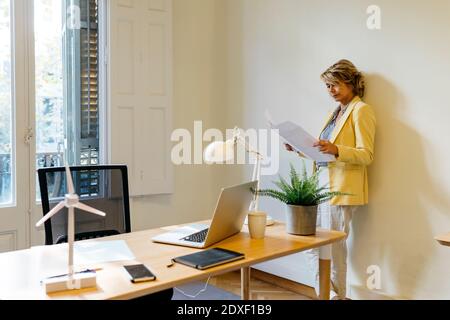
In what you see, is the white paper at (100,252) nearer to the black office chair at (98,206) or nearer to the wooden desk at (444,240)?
the black office chair at (98,206)

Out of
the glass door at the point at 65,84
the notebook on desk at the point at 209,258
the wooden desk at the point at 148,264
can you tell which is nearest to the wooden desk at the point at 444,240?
the wooden desk at the point at 148,264

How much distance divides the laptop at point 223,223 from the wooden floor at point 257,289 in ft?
5.20

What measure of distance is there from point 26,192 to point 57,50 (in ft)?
3.33

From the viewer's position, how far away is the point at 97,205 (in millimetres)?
2414

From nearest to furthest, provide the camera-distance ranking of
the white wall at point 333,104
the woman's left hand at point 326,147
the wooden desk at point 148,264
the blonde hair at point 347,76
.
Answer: the wooden desk at point 148,264, the woman's left hand at point 326,147, the white wall at point 333,104, the blonde hair at point 347,76

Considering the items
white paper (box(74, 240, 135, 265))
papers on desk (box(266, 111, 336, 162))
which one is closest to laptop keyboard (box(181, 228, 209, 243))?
white paper (box(74, 240, 135, 265))

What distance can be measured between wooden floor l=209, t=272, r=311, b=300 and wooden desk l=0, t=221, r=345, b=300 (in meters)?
1.39

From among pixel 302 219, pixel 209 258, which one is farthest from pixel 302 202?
pixel 209 258

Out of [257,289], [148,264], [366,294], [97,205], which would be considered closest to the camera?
[148,264]

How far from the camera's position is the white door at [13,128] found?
324 centimetres

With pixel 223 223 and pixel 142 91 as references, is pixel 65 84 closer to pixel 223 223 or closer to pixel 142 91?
pixel 142 91

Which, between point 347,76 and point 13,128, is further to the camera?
point 13,128

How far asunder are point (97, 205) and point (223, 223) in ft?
2.48

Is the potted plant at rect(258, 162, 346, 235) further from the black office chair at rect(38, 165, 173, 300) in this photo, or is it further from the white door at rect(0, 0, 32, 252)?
the white door at rect(0, 0, 32, 252)
